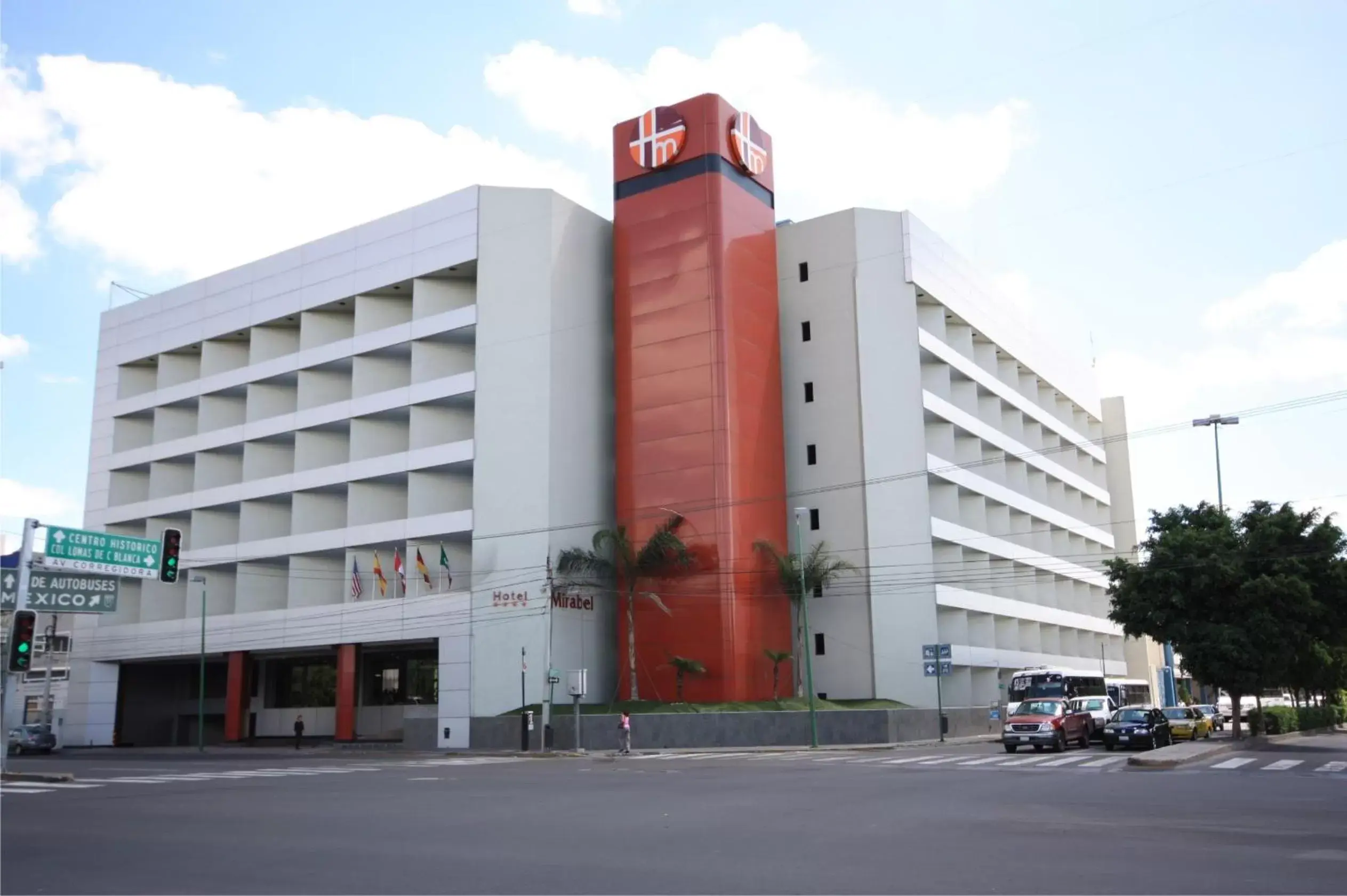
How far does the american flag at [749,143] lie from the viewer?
5284 cm

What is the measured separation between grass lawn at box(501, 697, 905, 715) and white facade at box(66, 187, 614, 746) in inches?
87.6

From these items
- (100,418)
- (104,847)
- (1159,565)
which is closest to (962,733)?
(1159,565)

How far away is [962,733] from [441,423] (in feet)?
96.5

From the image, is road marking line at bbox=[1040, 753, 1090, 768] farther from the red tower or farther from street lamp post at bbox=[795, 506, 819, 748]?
the red tower

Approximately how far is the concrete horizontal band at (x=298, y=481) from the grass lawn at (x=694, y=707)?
1254 cm

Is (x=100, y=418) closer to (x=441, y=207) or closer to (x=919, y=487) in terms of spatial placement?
(x=441, y=207)

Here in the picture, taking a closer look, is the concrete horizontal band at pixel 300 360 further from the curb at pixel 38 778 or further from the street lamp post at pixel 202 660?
the curb at pixel 38 778

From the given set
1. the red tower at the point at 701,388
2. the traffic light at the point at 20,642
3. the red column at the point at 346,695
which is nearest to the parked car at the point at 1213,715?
the red tower at the point at 701,388

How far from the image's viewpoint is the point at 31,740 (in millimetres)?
54844

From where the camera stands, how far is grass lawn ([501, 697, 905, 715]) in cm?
4544

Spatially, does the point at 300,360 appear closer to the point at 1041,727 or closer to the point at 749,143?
the point at 749,143

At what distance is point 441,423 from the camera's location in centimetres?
5444

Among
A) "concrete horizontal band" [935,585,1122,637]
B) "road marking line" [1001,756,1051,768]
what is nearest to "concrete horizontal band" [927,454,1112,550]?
"concrete horizontal band" [935,585,1122,637]

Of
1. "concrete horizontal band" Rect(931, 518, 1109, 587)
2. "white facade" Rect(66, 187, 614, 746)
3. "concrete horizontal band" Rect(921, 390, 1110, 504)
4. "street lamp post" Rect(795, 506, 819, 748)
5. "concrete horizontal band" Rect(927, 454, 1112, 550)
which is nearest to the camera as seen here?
"street lamp post" Rect(795, 506, 819, 748)
